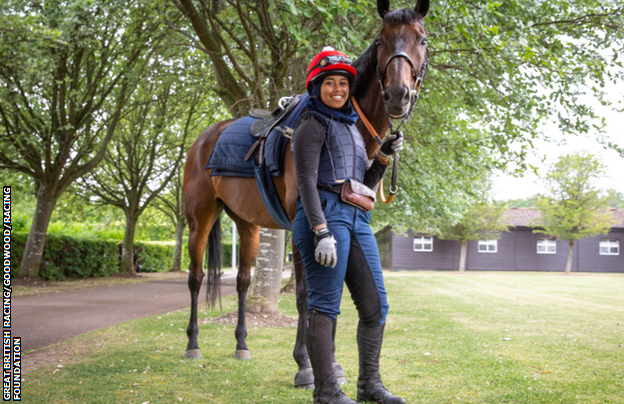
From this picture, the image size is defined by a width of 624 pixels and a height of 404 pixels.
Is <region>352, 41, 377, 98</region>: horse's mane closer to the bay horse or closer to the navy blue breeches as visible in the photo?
the bay horse

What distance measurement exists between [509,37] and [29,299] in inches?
467

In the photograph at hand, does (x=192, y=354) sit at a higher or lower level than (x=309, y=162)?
lower

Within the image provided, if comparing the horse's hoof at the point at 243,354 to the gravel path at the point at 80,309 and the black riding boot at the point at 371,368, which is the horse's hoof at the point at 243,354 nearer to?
the black riding boot at the point at 371,368

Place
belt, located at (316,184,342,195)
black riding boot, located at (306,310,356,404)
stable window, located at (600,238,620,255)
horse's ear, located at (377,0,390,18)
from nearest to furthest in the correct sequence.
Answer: black riding boot, located at (306,310,356,404) → belt, located at (316,184,342,195) → horse's ear, located at (377,0,390,18) → stable window, located at (600,238,620,255)

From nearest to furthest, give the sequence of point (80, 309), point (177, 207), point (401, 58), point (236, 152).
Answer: point (401, 58), point (236, 152), point (80, 309), point (177, 207)

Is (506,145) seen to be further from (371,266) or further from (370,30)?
(371,266)

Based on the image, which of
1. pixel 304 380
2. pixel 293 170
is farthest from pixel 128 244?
pixel 293 170

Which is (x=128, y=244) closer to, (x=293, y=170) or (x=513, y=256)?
(x=293, y=170)

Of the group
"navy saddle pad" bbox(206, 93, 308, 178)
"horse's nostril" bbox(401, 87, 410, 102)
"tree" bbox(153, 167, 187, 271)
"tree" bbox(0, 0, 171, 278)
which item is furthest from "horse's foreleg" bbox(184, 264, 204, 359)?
"tree" bbox(153, 167, 187, 271)

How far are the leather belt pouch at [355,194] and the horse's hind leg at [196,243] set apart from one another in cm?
275

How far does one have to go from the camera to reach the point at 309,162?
2.91 meters

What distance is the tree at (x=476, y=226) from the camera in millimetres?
34344

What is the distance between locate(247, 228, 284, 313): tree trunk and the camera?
8.65 meters

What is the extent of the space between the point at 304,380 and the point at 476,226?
107ft
